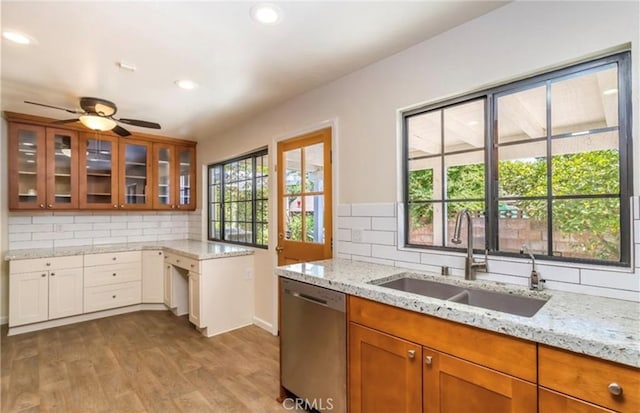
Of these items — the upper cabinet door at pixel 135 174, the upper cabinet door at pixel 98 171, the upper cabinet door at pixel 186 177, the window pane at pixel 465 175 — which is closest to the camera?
the window pane at pixel 465 175

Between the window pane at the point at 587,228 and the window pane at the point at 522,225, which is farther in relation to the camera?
the window pane at the point at 522,225

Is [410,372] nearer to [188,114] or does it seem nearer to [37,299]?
[188,114]

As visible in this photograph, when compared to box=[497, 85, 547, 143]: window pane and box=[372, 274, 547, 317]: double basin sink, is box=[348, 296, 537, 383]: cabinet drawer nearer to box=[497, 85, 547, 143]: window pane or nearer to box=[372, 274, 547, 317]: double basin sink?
box=[372, 274, 547, 317]: double basin sink

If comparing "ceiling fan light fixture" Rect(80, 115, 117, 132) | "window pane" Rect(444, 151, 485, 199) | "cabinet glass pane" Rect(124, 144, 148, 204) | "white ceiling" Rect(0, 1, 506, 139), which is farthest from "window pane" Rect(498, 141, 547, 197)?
"cabinet glass pane" Rect(124, 144, 148, 204)

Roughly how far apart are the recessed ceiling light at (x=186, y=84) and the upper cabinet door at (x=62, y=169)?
6.93 ft

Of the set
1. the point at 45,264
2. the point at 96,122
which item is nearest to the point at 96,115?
the point at 96,122

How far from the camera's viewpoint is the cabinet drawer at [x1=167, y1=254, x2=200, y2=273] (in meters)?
3.21

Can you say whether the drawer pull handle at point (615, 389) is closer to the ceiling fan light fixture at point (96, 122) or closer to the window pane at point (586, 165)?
the window pane at point (586, 165)

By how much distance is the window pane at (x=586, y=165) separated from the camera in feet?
4.71

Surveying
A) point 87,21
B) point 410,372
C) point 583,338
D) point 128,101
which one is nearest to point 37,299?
point 128,101

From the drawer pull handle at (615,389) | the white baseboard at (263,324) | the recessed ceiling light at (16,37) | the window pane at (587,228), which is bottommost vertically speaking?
the white baseboard at (263,324)

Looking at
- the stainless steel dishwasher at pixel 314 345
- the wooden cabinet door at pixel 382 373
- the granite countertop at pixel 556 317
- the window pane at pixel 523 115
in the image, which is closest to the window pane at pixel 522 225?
the granite countertop at pixel 556 317

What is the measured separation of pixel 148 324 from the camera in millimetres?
3590

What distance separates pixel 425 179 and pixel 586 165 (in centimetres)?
84
